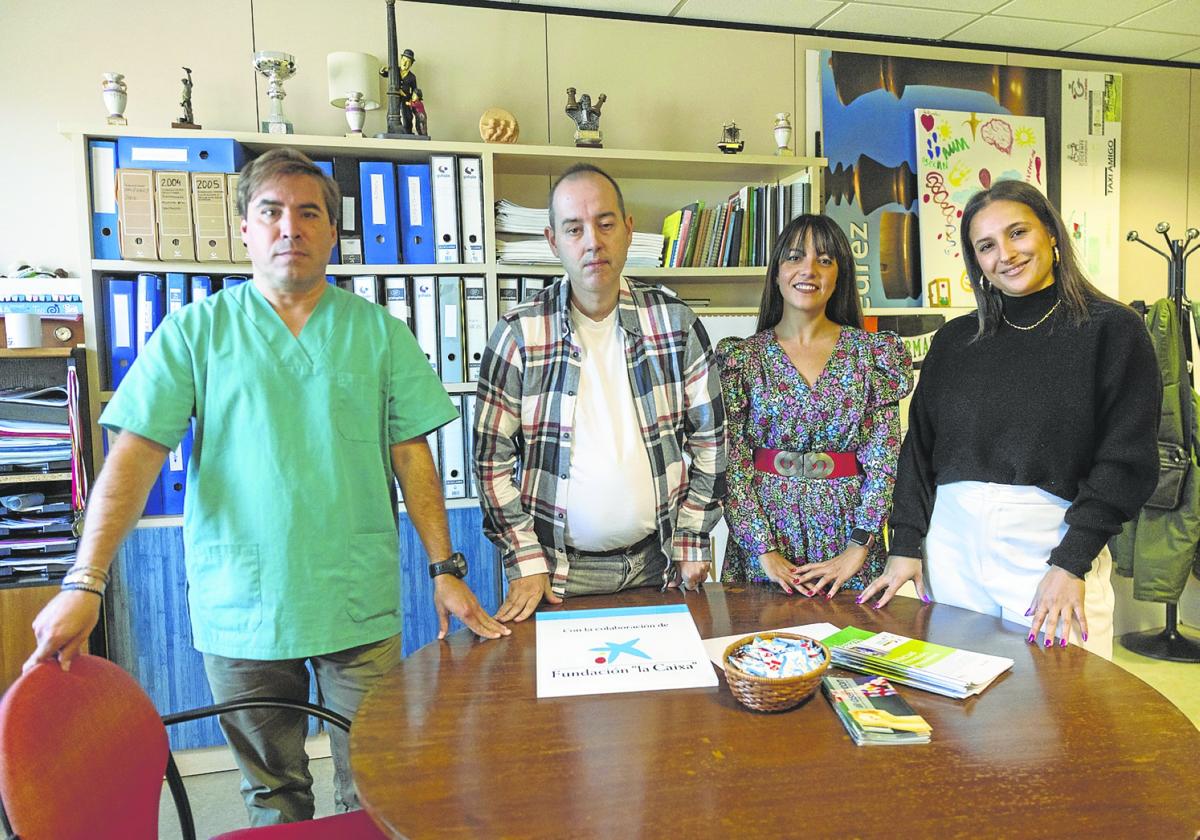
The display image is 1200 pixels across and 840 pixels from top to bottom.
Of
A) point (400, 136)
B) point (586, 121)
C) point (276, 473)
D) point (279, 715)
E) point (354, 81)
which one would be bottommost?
point (279, 715)

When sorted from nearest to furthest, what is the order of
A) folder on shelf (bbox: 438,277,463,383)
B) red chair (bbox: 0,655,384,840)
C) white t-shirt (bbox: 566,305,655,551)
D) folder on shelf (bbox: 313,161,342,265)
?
red chair (bbox: 0,655,384,840) < white t-shirt (bbox: 566,305,655,551) < folder on shelf (bbox: 313,161,342,265) < folder on shelf (bbox: 438,277,463,383)

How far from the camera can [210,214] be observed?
263 centimetres

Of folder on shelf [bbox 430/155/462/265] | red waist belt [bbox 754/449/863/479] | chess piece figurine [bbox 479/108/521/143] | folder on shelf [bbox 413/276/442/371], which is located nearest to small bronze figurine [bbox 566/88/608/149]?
chess piece figurine [bbox 479/108/521/143]

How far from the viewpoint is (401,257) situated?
9.46ft

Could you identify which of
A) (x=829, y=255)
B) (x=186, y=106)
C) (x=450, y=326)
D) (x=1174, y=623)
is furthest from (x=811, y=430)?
(x=1174, y=623)

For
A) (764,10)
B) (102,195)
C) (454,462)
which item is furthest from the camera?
(764,10)

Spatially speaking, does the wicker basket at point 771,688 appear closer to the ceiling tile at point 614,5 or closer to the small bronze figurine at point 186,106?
the small bronze figurine at point 186,106

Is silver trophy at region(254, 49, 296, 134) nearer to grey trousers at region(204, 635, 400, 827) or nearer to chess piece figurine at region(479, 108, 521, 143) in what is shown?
chess piece figurine at region(479, 108, 521, 143)

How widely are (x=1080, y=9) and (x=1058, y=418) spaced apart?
9.54 ft

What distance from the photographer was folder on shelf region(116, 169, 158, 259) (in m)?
2.57

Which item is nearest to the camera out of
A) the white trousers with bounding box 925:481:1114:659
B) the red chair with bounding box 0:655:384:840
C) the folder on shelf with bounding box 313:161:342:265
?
the red chair with bounding box 0:655:384:840

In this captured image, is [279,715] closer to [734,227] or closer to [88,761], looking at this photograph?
[88,761]

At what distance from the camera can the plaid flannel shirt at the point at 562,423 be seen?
166 centimetres

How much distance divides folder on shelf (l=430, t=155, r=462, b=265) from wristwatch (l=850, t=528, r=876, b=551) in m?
1.80
